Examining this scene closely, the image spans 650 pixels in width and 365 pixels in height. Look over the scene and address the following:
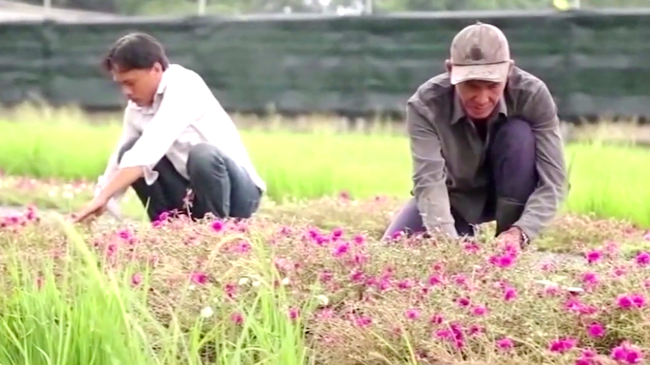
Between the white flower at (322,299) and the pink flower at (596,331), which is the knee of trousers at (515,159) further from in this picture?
the pink flower at (596,331)

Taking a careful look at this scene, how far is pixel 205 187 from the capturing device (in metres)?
4.61

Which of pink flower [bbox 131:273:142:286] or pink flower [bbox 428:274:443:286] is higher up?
pink flower [bbox 428:274:443:286]

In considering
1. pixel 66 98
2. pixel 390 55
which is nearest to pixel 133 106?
pixel 390 55

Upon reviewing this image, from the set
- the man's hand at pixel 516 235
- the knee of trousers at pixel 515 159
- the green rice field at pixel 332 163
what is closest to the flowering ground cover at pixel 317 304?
the man's hand at pixel 516 235

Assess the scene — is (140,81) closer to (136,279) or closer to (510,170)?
(510,170)

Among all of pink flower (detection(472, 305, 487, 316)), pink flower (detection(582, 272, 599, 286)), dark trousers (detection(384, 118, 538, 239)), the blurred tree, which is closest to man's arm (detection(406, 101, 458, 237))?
dark trousers (detection(384, 118, 538, 239))

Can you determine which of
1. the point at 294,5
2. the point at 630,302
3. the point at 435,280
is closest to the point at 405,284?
the point at 435,280

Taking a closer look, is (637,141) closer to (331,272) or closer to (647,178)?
(647,178)

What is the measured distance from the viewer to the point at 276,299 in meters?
2.58

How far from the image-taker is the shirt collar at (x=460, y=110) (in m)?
3.88

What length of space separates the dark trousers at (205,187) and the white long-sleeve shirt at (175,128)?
1.9 inches

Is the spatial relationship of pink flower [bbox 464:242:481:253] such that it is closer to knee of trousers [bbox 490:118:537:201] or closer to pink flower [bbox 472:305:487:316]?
pink flower [bbox 472:305:487:316]

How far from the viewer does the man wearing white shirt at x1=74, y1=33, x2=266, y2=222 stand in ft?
14.4

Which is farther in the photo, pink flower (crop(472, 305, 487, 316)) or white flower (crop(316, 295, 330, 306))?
white flower (crop(316, 295, 330, 306))
